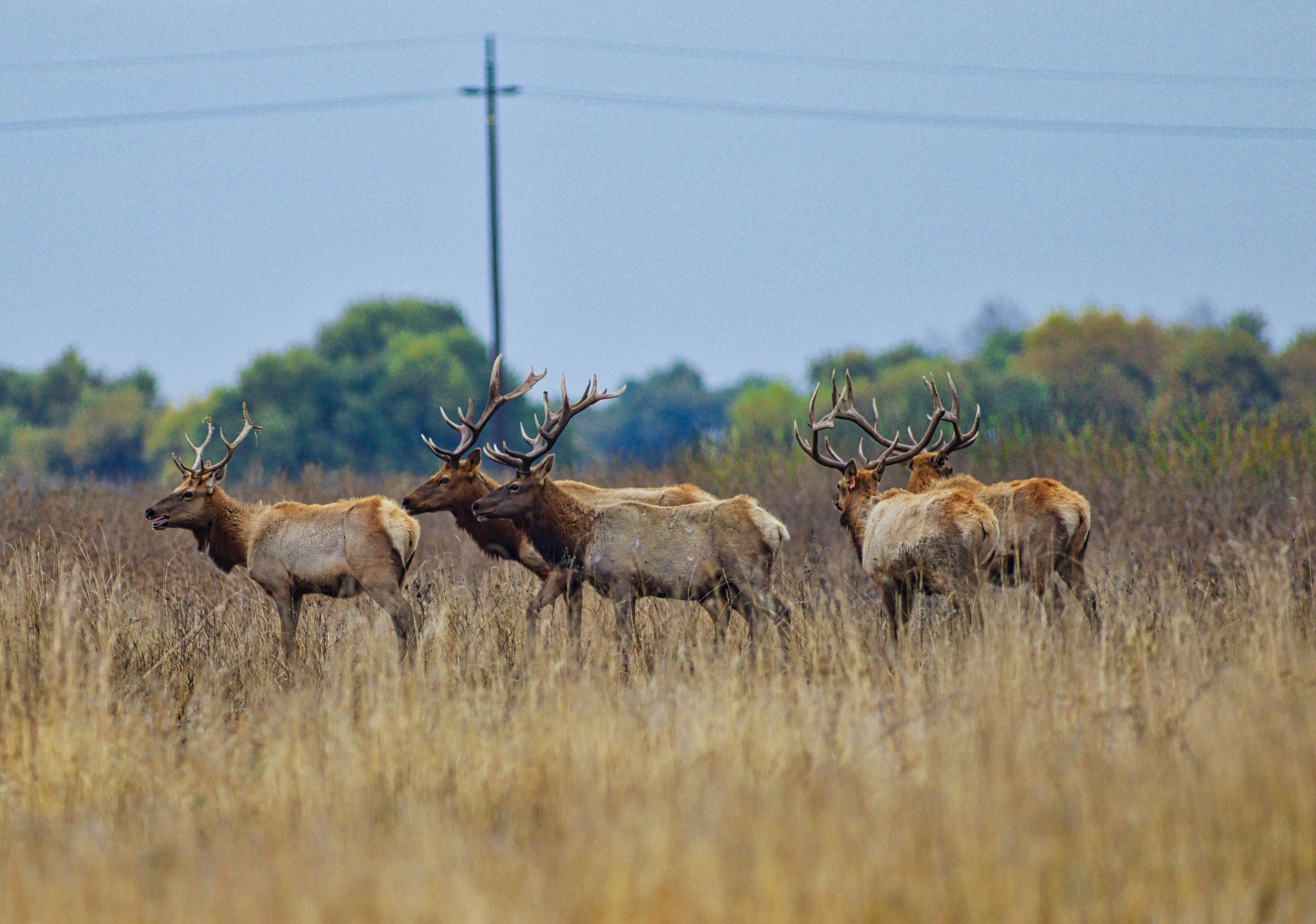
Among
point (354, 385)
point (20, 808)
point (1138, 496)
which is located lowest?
point (20, 808)

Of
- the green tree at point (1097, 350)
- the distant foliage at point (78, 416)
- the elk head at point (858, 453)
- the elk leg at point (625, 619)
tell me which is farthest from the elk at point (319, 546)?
the distant foliage at point (78, 416)

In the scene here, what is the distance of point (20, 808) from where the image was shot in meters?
5.84

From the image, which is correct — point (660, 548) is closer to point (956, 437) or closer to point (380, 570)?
Result: point (380, 570)

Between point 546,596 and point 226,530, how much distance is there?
270cm

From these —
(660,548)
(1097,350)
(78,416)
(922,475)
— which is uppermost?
(1097,350)

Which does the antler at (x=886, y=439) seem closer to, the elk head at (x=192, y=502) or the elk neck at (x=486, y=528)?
the elk neck at (x=486, y=528)

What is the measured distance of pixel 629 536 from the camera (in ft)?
31.4

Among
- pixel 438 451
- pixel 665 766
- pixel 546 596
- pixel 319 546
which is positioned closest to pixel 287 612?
pixel 319 546

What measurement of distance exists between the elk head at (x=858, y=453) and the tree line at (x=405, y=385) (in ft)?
87.2

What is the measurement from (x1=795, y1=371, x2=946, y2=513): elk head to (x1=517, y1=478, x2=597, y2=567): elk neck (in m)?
1.83

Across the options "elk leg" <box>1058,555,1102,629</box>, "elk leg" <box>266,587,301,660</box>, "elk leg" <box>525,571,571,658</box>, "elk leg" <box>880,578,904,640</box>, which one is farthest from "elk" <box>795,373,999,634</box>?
"elk leg" <box>266,587,301,660</box>

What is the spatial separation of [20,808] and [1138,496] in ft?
42.6

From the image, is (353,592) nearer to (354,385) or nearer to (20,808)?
(20,808)

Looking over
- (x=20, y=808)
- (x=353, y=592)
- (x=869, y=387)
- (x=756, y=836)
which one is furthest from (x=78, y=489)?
(x=869, y=387)
